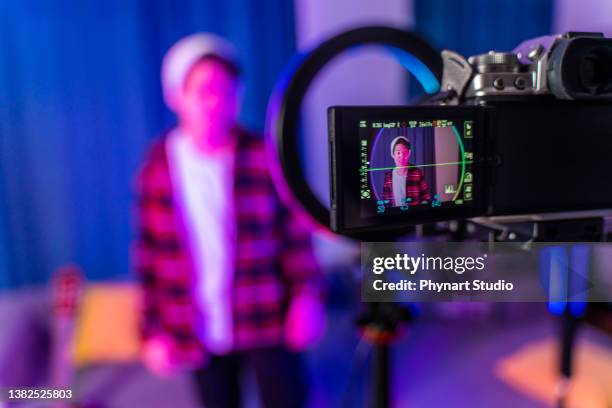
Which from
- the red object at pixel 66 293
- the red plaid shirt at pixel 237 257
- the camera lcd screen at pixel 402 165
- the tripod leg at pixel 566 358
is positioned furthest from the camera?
the red object at pixel 66 293

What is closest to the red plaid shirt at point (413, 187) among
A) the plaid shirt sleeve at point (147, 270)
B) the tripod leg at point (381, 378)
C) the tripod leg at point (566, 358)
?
the tripod leg at point (381, 378)

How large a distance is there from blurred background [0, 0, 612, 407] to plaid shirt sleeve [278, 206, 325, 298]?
26 cm

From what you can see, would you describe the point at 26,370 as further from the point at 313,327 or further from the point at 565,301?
the point at 565,301

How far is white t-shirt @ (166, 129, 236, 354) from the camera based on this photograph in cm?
125

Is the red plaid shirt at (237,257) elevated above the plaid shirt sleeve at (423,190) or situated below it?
below

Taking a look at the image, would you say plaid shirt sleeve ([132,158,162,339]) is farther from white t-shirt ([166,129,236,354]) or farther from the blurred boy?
white t-shirt ([166,129,236,354])

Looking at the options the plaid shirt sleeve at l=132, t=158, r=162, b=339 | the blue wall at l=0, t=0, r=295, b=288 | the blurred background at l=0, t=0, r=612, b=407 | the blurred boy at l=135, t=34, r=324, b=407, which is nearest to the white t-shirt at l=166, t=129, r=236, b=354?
the blurred boy at l=135, t=34, r=324, b=407

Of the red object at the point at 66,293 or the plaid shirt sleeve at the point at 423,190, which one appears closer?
the plaid shirt sleeve at the point at 423,190

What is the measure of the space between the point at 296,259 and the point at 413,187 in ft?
2.90

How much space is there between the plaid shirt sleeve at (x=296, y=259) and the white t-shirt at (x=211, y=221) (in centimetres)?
16

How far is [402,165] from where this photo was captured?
18.7 inches

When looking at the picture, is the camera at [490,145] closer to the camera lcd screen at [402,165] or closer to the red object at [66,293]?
the camera lcd screen at [402,165]

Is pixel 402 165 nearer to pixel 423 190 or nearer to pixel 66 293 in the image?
pixel 423 190

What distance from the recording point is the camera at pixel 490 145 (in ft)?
1.53
